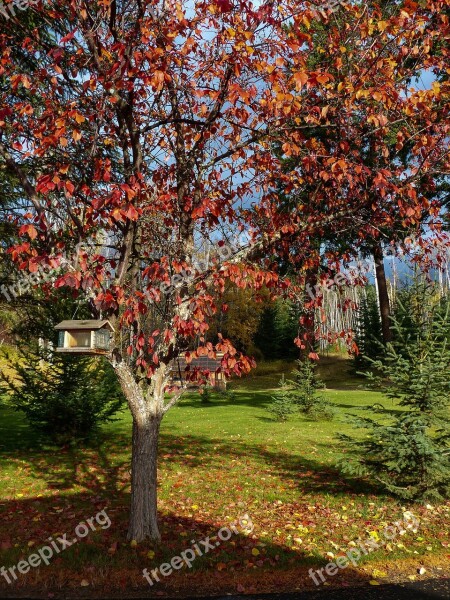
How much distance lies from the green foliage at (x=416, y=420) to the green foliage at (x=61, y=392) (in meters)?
6.08

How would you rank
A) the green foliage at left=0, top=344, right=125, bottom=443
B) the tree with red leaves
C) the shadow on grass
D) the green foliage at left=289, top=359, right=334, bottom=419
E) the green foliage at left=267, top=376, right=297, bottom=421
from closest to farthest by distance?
1. the tree with red leaves
2. the shadow on grass
3. the green foliage at left=0, top=344, right=125, bottom=443
4. the green foliage at left=289, top=359, right=334, bottom=419
5. the green foliage at left=267, top=376, right=297, bottom=421

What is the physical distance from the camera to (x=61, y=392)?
1103 centimetres

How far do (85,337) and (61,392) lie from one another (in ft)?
21.4

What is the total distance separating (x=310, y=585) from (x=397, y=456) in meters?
2.49

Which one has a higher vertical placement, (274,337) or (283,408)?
(274,337)

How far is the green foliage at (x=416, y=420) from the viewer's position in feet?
22.0

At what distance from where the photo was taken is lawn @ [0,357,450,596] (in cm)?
517

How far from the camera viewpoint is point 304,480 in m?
8.67

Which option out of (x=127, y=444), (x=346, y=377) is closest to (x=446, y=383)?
(x=127, y=444)

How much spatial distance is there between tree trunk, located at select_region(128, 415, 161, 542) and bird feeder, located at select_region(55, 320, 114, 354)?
109cm

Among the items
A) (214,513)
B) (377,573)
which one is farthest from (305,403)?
(377,573)

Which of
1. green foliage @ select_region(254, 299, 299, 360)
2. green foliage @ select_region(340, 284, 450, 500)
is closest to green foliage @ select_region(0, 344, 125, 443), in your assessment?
green foliage @ select_region(340, 284, 450, 500)

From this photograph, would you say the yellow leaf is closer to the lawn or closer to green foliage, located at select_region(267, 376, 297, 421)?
the lawn

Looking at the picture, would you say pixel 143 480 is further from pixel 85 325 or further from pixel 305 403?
pixel 305 403
